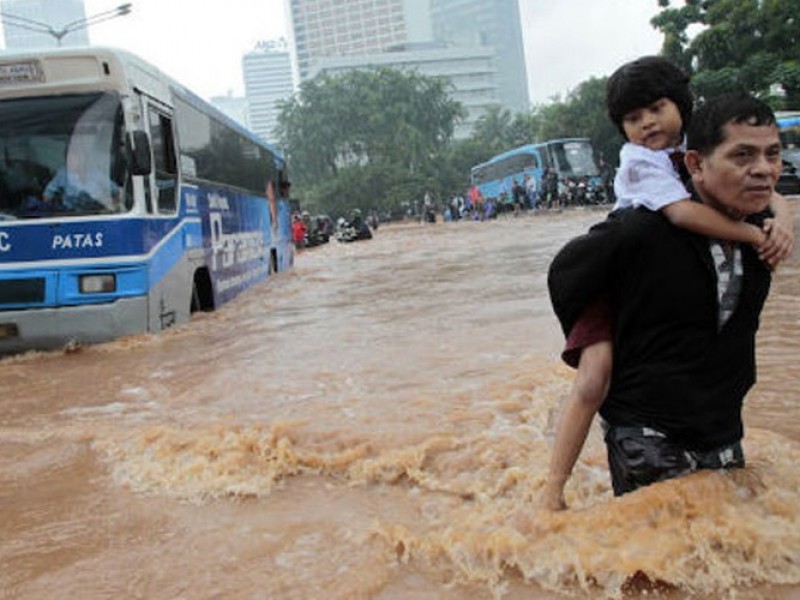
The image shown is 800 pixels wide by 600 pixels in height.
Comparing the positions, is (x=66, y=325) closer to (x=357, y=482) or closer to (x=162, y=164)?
(x=162, y=164)

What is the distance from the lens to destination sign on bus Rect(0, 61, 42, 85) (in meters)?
7.28

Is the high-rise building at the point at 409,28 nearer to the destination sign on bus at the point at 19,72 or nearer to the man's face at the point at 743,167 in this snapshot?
the destination sign on bus at the point at 19,72

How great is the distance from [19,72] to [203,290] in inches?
138

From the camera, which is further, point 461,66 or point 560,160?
point 461,66

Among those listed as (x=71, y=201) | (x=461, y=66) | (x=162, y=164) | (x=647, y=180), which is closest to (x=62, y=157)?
(x=71, y=201)

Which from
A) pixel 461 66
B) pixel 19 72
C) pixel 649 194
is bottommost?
pixel 649 194

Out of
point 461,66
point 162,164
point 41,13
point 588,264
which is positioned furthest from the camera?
point 461,66

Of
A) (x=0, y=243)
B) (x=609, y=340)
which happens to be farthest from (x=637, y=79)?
(x=0, y=243)

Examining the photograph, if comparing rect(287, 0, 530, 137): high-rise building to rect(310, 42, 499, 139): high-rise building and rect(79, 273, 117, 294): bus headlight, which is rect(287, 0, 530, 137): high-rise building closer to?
rect(310, 42, 499, 139): high-rise building

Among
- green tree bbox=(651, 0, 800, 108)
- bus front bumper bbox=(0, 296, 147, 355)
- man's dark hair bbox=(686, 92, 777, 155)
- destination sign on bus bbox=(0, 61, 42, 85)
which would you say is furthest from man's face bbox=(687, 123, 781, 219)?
green tree bbox=(651, 0, 800, 108)

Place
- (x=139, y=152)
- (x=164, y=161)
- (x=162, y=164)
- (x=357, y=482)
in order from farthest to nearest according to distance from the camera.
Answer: (x=164, y=161)
(x=162, y=164)
(x=139, y=152)
(x=357, y=482)

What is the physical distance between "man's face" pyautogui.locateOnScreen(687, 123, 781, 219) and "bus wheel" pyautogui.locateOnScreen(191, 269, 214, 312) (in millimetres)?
8268

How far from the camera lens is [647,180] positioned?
7.49 ft

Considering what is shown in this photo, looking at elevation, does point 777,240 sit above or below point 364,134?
below
